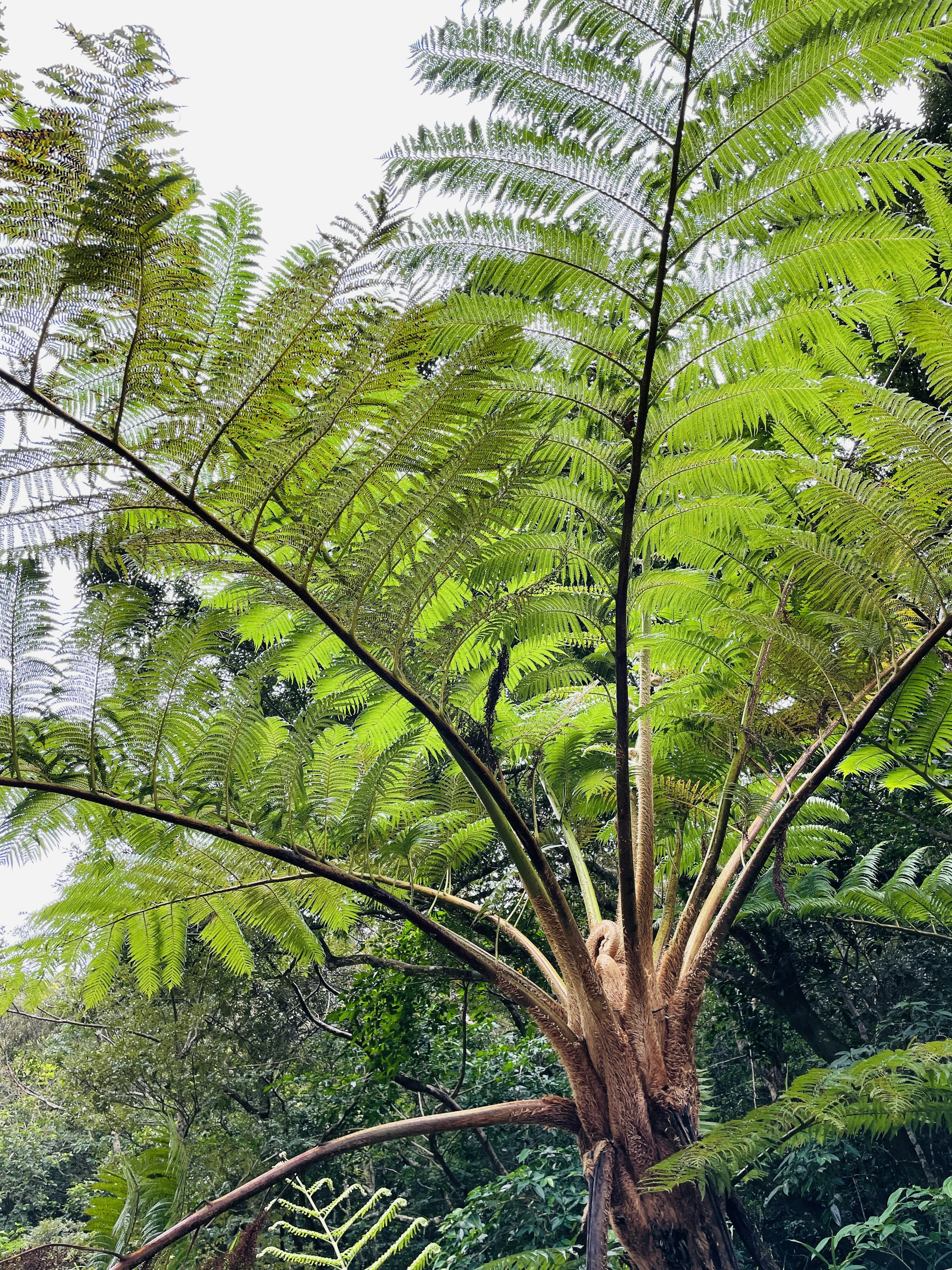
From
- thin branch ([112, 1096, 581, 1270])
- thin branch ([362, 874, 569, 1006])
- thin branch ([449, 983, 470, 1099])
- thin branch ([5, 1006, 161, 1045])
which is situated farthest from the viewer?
thin branch ([5, 1006, 161, 1045])

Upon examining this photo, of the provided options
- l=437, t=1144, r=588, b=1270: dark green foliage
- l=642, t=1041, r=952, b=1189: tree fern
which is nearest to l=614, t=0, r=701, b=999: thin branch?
l=642, t=1041, r=952, b=1189: tree fern

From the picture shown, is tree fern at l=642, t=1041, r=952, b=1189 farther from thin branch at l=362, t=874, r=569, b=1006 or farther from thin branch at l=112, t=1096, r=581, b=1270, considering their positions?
thin branch at l=362, t=874, r=569, b=1006

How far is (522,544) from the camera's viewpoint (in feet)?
4.83

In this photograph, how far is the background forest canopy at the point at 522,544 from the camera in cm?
110

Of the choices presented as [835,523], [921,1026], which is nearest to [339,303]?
[835,523]

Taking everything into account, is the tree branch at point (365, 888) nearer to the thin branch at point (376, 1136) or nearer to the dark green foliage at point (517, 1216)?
the thin branch at point (376, 1136)

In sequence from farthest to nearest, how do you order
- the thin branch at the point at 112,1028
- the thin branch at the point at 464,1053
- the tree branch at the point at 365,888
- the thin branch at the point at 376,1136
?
1. the thin branch at the point at 112,1028
2. the thin branch at the point at 464,1053
3. the thin branch at the point at 376,1136
4. the tree branch at the point at 365,888

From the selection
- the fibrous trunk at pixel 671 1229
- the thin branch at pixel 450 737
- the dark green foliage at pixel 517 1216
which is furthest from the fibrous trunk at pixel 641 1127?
the dark green foliage at pixel 517 1216

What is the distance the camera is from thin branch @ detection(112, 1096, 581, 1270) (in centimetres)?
147

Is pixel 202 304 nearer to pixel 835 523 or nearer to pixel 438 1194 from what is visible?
pixel 835 523

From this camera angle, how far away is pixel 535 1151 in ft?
13.9

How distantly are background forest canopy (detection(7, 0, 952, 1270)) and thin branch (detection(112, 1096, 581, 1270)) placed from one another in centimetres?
1

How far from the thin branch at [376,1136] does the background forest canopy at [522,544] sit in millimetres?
10

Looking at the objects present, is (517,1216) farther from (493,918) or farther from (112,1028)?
(112,1028)
